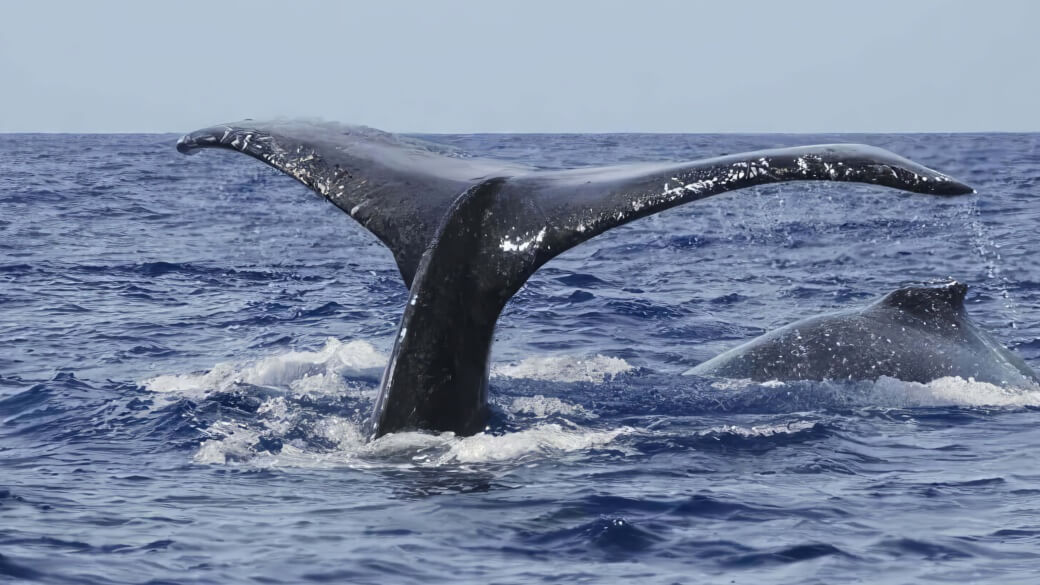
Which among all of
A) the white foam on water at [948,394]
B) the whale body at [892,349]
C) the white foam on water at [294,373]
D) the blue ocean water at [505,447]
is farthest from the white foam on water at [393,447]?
the white foam on water at [948,394]

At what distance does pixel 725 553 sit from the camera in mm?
Result: 6383

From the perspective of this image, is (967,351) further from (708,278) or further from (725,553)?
(708,278)

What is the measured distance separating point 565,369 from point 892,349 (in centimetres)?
255

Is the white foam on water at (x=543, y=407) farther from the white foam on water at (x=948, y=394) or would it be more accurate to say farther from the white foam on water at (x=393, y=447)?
the white foam on water at (x=948, y=394)

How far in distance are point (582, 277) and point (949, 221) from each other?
486 inches

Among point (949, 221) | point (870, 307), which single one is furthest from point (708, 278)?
point (949, 221)

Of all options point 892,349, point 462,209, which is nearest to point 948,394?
point 892,349

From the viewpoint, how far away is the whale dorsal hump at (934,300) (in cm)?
1031

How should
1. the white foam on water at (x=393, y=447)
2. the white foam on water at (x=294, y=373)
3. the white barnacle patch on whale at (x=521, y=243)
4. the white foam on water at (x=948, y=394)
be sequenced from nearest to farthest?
the white barnacle patch on whale at (x=521, y=243) < the white foam on water at (x=393, y=447) < the white foam on water at (x=948, y=394) < the white foam on water at (x=294, y=373)

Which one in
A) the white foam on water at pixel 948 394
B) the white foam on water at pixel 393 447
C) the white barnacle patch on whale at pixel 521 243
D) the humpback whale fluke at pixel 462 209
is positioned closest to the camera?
the humpback whale fluke at pixel 462 209

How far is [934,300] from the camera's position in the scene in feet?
33.9

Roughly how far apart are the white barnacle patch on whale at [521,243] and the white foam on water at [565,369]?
13.4 ft

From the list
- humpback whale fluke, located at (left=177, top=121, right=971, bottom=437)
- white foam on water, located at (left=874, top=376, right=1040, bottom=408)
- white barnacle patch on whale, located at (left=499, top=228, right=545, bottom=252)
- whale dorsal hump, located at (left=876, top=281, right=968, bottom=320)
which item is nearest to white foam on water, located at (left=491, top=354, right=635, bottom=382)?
white foam on water, located at (left=874, top=376, right=1040, bottom=408)

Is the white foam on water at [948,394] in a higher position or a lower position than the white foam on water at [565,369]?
higher
